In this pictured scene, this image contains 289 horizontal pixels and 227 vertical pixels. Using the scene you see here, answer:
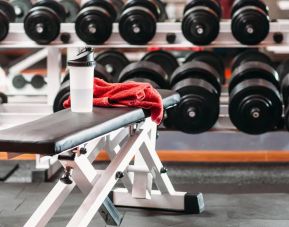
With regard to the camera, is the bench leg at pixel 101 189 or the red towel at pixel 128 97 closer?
the bench leg at pixel 101 189

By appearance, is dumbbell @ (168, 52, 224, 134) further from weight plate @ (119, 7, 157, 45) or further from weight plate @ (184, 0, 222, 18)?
weight plate @ (184, 0, 222, 18)

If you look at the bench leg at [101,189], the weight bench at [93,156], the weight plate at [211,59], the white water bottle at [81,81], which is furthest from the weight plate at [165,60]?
the white water bottle at [81,81]

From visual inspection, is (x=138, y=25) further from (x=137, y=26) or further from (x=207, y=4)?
(x=207, y=4)

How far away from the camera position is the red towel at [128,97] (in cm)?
247

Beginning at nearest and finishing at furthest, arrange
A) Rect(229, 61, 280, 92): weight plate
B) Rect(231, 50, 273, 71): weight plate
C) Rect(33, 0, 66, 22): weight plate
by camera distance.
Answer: Rect(229, 61, 280, 92): weight plate, Rect(33, 0, 66, 22): weight plate, Rect(231, 50, 273, 71): weight plate

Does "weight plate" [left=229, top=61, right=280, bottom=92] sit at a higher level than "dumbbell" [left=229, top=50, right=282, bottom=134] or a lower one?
higher

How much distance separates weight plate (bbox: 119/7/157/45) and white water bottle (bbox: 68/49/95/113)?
1434 millimetres

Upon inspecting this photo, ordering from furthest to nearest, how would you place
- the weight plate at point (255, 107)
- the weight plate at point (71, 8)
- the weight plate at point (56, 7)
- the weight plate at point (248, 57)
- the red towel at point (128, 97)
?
1. the weight plate at point (71, 8)
2. the weight plate at point (248, 57)
3. the weight plate at point (56, 7)
4. the weight plate at point (255, 107)
5. the red towel at point (128, 97)

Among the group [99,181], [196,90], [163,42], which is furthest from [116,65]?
[99,181]

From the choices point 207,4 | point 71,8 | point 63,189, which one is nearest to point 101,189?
point 63,189

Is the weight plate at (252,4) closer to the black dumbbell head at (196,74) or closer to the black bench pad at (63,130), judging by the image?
the black dumbbell head at (196,74)

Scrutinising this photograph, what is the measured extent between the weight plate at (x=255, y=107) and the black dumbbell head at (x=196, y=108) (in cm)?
10

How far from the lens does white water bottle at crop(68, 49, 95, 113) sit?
7.31 feet

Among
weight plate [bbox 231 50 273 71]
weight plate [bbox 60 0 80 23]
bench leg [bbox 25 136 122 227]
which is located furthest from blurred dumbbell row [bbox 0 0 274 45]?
bench leg [bbox 25 136 122 227]
